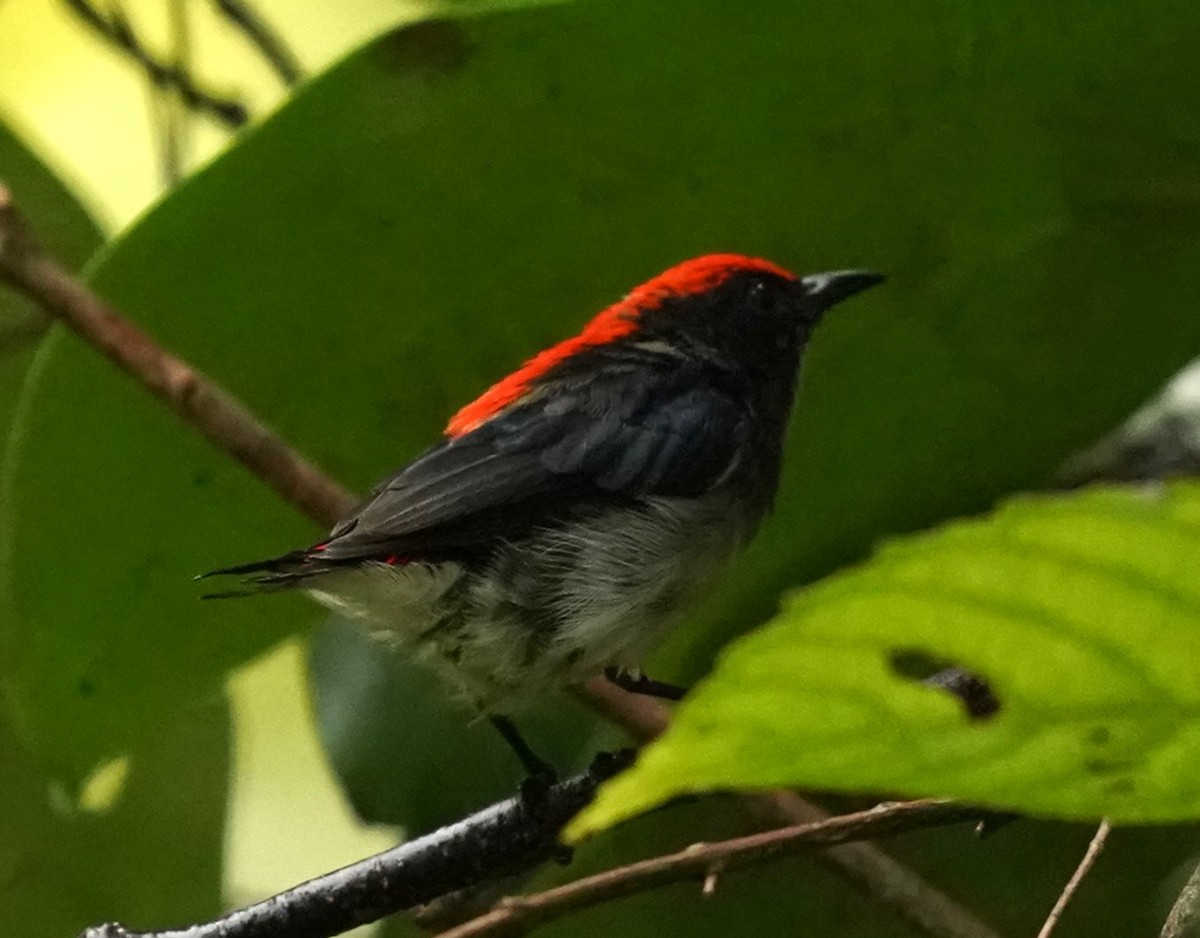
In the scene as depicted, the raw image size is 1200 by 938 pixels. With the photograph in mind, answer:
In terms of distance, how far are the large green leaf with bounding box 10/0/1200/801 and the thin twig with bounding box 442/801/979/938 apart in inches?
41.0

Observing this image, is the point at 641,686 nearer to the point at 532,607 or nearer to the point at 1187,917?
the point at 532,607

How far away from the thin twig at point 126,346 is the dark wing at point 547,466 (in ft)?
0.61

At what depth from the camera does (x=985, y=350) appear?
7.63ft

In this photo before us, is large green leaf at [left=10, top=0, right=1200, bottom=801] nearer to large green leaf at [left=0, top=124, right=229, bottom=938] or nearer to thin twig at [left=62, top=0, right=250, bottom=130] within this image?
large green leaf at [left=0, top=124, right=229, bottom=938]

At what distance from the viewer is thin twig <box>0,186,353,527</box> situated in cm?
190

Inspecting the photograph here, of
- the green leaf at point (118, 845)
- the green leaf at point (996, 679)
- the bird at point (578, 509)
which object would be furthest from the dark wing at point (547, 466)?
the green leaf at point (996, 679)

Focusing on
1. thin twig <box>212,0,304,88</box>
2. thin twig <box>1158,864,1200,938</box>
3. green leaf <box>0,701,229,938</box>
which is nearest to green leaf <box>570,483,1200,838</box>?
thin twig <box>1158,864,1200,938</box>

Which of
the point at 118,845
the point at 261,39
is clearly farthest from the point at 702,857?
the point at 261,39

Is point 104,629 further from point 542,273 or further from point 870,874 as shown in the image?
point 870,874

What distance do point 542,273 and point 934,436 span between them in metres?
0.69

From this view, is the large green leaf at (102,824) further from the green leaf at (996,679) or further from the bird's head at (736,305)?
the green leaf at (996,679)

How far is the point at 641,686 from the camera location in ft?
8.13

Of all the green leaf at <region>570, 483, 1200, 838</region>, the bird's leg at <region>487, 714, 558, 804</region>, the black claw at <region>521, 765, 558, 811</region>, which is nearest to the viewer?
the green leaf at <region>570, 483, 1200, 838</region>

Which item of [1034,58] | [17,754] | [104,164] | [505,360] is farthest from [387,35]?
[104,164]
